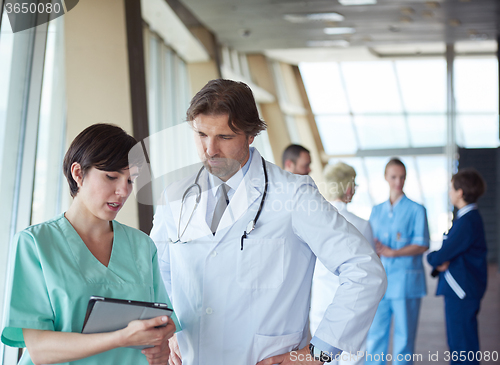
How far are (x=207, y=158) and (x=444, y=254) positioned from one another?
2.22m

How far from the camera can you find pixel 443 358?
11.7ft

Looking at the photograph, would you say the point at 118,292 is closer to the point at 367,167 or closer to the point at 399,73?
the point at 367,167

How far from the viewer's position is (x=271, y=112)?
6664 mm

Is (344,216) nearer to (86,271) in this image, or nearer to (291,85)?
(86,271)

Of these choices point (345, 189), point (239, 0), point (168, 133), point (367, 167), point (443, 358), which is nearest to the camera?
point (345, 189)

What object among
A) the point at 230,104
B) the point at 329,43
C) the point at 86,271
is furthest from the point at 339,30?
the point at 86,271

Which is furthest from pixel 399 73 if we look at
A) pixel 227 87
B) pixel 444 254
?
pixel 227 87

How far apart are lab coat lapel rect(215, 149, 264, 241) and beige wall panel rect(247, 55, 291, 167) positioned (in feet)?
16.7

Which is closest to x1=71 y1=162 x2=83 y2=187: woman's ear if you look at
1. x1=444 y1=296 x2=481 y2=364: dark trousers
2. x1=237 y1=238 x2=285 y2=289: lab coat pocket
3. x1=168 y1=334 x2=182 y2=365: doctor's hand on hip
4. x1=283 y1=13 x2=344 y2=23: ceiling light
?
x1=237 y1=238 x2=285 y2=289: lab coat pocket

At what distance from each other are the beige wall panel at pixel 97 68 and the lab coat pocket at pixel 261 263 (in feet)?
4.26

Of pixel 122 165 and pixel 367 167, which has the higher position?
pixel 367 167

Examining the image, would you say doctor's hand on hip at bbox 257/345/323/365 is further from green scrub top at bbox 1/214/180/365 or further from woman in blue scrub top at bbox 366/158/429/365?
woman in blue scrub top at bbox 366/158/429/365

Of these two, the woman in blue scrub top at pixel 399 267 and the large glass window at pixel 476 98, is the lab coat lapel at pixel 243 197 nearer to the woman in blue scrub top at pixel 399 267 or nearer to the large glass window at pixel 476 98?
the woman in blue scrub top at pixel 399 267

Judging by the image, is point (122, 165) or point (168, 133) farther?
point (168, 133)
